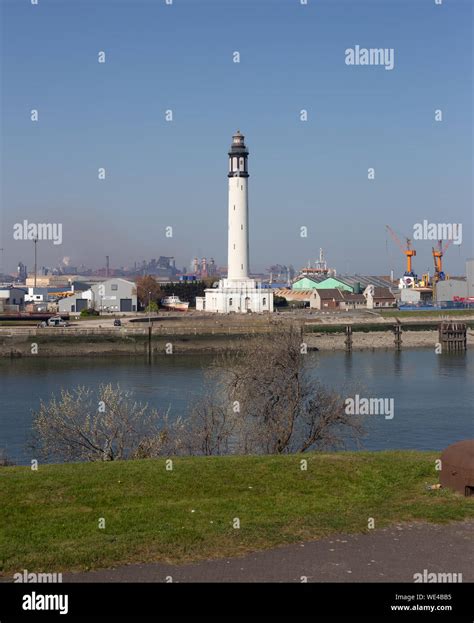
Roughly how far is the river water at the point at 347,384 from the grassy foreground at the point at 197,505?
6112mm

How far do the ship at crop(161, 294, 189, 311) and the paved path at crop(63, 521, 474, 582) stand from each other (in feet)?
161

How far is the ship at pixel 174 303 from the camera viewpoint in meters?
55.6

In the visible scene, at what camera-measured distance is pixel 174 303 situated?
189 ft

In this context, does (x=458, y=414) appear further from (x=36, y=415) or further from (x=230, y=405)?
(x=36, y=415)

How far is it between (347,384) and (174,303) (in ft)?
112

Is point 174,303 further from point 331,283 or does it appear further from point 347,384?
point 347,384

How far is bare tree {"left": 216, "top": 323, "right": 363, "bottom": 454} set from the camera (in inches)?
456

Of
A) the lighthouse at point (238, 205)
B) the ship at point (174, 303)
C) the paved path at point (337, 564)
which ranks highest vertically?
the lighthouse at point (238, 205)

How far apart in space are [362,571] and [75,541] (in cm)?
193

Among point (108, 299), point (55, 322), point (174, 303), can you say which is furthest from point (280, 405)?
point (174, 303)

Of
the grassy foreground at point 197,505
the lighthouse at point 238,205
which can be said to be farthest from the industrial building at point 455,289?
the grassy foreground at point 197,505

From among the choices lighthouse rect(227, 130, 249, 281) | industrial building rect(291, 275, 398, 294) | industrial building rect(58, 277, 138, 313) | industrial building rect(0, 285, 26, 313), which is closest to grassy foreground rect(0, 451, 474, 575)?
lighthouse rect(227, 130, 249, 281)

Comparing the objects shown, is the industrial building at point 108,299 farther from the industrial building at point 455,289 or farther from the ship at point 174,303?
the industrial building at point 455,289

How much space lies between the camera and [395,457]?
27.5 ft
